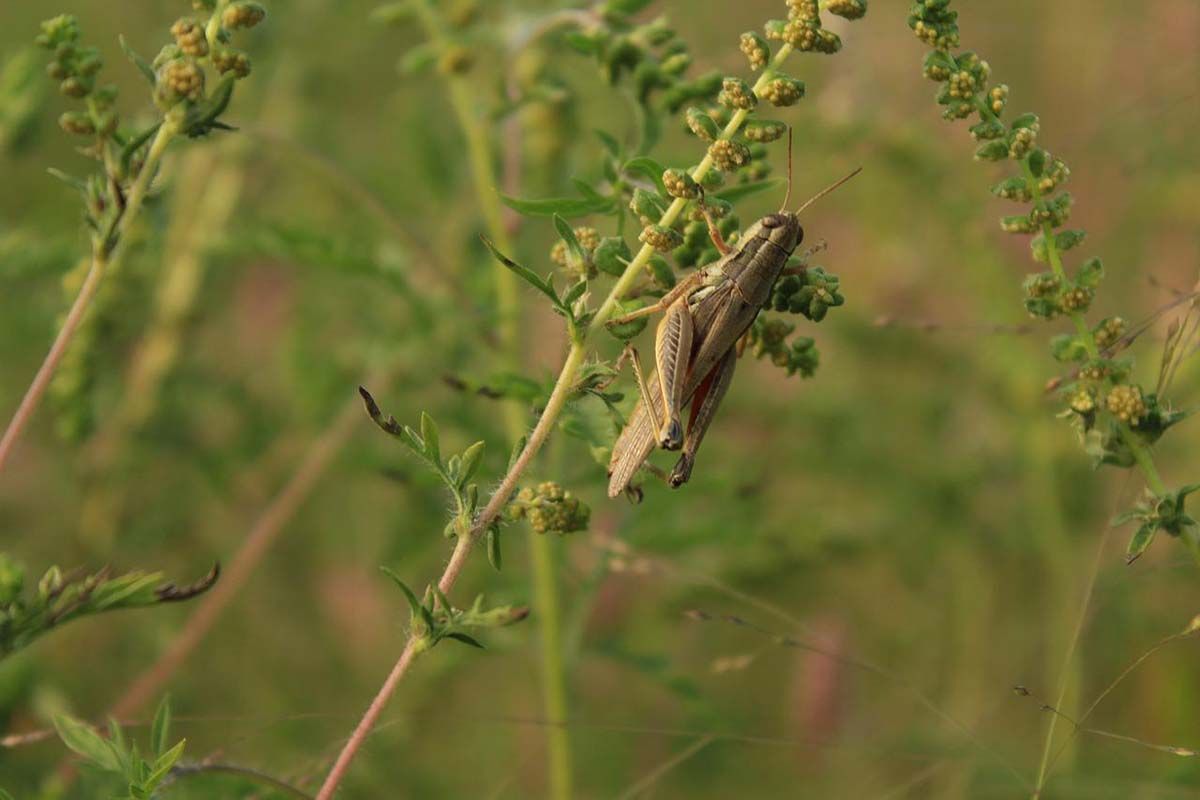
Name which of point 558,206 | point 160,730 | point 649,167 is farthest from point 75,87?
point 160,730

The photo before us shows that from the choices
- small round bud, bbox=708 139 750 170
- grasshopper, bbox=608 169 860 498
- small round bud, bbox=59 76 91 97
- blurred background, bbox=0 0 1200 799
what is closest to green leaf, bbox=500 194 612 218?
grasshopper, bbox=608 169 860 498

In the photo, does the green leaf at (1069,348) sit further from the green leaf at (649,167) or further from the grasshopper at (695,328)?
the green leaf at (649,167)

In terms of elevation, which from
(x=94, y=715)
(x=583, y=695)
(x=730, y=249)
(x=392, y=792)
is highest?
(x=730, y=249)

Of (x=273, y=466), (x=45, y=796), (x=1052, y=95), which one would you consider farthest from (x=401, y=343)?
(x=1052, y=95)

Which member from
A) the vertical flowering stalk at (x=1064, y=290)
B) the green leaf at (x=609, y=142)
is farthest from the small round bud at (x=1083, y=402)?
the green leaf at (x=609, y=142)

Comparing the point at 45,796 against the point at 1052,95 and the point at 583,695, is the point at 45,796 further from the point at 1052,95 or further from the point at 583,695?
the point at 1052,95

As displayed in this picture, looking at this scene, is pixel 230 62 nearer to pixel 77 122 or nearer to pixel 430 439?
pixel 77 122

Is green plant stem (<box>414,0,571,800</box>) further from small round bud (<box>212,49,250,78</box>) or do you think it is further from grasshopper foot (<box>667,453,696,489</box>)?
small round bud (<box>212,49,250,78</box>)
